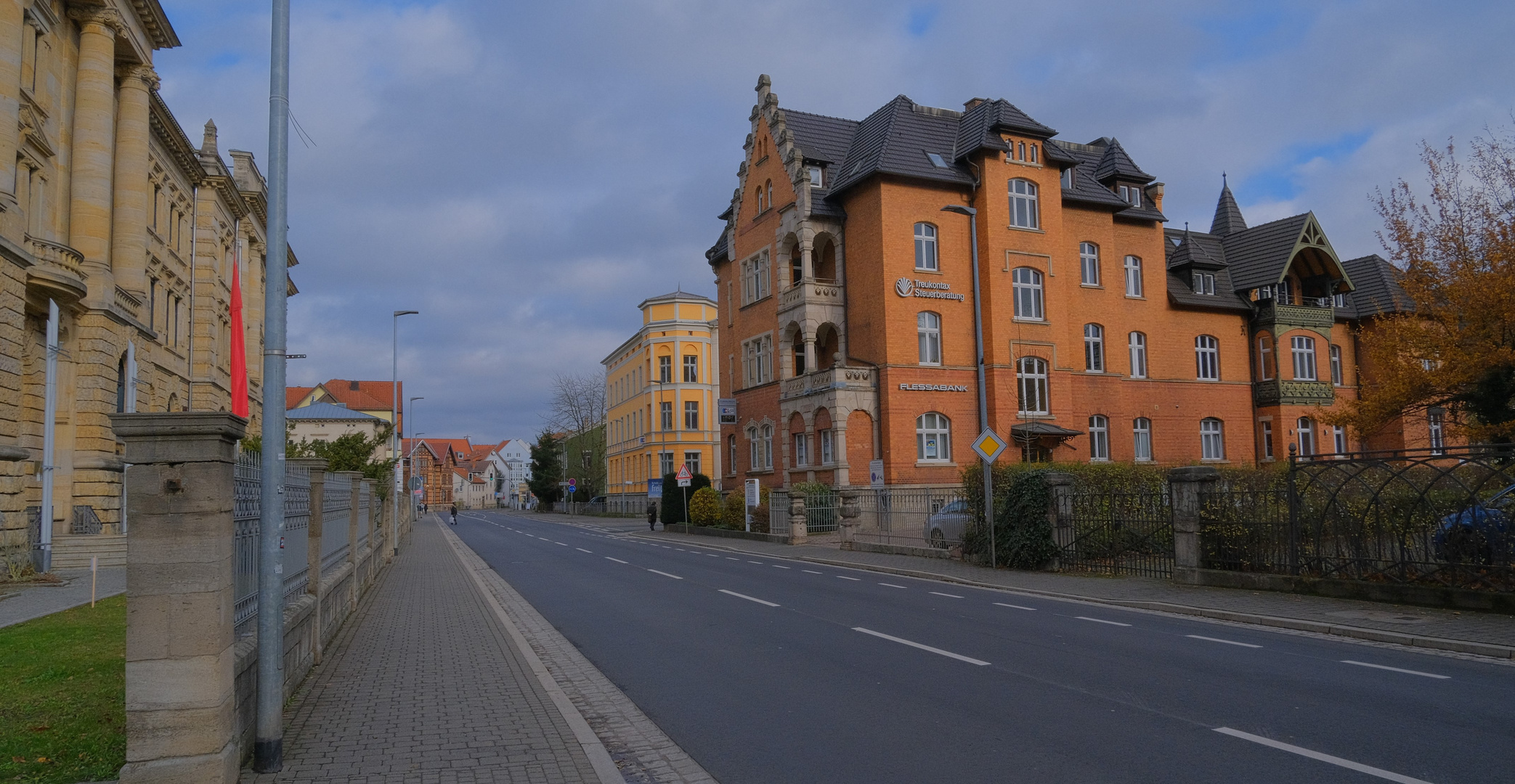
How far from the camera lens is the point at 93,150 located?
1018 inches

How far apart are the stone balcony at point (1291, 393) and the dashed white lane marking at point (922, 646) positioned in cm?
3960

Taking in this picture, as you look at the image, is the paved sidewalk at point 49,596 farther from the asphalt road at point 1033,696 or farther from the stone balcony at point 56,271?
the asphalt road at point 1033,696

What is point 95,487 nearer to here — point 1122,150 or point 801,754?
point 801,754

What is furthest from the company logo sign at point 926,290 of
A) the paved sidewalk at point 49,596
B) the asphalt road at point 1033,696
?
Result: the paved sidewalk at point 49,596

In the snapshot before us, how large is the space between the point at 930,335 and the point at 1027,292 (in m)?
4.41

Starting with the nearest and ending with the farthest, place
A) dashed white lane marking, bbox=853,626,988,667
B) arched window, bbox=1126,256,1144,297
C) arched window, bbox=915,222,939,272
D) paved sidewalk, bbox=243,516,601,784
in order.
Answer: paved sidewalk, bbox=243,516,601,784 < dashed white lane marking, bbox=853,626,988,667 < arched window, bbox=915,222,939,272 < arched window, bbox=1126,256,1144,297

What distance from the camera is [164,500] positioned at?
530cm

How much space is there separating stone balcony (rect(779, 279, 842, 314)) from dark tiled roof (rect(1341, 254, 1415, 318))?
26980mm

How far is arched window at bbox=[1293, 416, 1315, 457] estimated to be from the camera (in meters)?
45.3

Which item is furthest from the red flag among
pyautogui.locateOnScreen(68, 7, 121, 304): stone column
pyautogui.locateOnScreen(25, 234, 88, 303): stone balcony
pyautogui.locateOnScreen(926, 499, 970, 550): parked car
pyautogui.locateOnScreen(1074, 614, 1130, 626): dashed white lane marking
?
pyautogui.locateOnScreen(68, 7, 121, 304): stone column

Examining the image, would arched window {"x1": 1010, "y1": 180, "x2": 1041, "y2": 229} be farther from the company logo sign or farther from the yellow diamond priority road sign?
the yellow diamond priority road sign

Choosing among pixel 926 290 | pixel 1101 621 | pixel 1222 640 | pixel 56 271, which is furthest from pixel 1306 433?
pixel 56 271

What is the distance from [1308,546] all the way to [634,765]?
12.3 m

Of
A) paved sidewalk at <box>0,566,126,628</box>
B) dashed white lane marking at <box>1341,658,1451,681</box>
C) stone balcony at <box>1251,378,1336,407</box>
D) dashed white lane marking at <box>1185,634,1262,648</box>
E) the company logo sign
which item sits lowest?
dashed white lane marking at <box>1185,634,1262,648</box>
